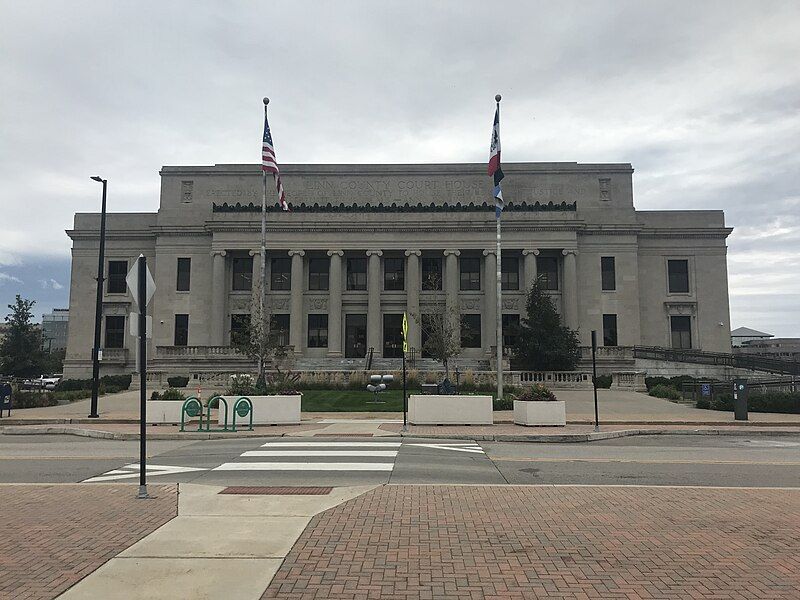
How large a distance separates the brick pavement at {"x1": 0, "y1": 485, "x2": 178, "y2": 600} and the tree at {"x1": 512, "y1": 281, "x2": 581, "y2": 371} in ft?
109

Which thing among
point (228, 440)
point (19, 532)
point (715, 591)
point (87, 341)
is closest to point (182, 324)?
point (87, 341)

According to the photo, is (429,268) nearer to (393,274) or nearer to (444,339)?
(393,274)

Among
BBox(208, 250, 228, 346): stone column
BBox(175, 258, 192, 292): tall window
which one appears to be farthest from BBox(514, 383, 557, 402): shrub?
BBox(175, 258, 192, 292): tall window

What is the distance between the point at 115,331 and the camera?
2205 inches

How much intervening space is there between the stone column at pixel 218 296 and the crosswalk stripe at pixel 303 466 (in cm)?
4112

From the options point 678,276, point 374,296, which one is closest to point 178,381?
point 374,296

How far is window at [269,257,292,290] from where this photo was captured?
179 ft

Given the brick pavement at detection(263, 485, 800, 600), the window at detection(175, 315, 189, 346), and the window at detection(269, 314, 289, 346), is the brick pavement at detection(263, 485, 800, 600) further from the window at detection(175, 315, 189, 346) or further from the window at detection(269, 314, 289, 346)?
the window at detection(175, 315, 189, 346)

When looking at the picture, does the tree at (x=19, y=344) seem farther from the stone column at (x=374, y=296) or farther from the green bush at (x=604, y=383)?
the green bush at (x=604, y=383)

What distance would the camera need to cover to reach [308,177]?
2215 inches

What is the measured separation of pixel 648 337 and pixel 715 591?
53.1 metres

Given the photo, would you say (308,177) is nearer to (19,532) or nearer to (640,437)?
(640,437)

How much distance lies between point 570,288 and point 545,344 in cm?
1293

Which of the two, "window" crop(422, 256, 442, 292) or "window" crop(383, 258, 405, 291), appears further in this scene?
"window" crop(383, 258, 405, 291)
